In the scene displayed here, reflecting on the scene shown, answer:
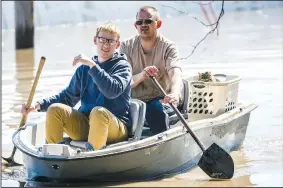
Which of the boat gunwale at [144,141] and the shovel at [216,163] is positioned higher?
the boat gunwale at [144,141]

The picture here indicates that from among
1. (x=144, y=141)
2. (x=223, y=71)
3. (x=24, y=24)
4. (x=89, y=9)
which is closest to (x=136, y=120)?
(x=144, y=141)

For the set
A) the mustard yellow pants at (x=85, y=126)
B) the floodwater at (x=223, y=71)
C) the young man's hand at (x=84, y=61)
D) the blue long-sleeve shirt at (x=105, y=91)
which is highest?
the young man's hand at (x=84, y=61)

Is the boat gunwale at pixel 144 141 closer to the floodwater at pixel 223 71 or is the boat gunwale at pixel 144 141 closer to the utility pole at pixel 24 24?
the floodwater at pixel 223 71

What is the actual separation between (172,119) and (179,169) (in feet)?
2.50

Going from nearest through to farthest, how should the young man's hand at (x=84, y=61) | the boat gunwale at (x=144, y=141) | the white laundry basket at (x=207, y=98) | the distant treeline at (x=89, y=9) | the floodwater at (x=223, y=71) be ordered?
the boat gunwale at (x=144, y=141), the young man's hand at (x=84, y=61), the floodwater at (x=223, y=71), the white laundry basket at (x=207, y=98), the distant treeline at (x=89, y=9)

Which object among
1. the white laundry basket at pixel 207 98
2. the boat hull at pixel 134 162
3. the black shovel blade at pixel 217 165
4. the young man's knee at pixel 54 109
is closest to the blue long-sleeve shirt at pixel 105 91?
the young man's knee at pixel 54 109

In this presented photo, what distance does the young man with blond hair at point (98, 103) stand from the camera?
7000 mm

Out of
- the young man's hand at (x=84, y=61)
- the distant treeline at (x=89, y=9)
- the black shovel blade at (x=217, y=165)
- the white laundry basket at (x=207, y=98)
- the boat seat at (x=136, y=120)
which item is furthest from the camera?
the distant treeline at (x=89, y=9)

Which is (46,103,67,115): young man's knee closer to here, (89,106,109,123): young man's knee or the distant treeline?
(89,106,109,123): young man's knee

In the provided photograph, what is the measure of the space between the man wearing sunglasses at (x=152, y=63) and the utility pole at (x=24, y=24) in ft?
43.5

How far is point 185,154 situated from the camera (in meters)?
7.59

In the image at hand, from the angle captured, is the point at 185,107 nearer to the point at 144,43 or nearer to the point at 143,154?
the point at 144,43

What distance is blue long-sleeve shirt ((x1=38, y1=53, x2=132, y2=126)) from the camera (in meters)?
7.09

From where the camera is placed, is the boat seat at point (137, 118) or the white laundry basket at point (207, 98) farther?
the white laundry basket at point (207, 98)
